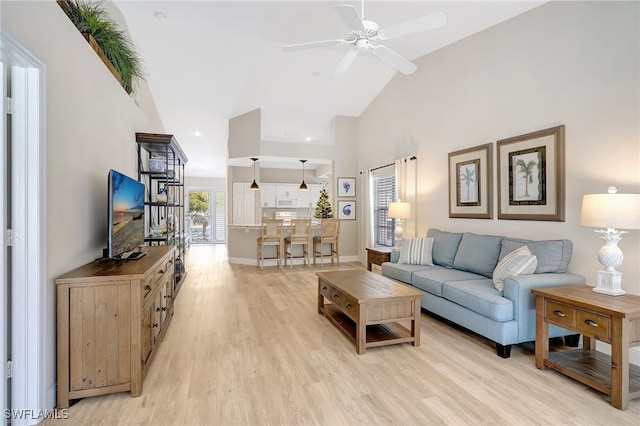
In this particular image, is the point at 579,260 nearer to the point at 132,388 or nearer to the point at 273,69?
the point at 132,388

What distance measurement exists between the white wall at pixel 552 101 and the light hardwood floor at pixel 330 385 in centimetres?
132

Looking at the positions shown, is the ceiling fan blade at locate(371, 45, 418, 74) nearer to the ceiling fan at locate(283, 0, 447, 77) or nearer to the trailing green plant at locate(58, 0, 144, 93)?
the ceiling fan at locate(283, 0, 447, 77)

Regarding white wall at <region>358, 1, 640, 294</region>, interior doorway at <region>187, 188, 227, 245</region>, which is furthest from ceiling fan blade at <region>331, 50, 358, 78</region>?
interior doorway at <region>187, 188, 227, 245</region>

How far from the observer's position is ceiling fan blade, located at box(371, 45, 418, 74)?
2.93 m

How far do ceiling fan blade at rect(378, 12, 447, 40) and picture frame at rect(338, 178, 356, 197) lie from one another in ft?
15.1

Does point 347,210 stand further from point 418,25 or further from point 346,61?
Answer: point 418,25

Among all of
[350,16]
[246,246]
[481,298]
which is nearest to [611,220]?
[481,298]

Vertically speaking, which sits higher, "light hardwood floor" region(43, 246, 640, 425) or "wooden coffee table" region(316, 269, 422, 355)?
"wooden coffee table" region(316, 269, 422, 355)

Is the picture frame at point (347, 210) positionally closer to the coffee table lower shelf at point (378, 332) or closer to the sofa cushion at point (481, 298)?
the coffee table lower shelf at point (378, 332)

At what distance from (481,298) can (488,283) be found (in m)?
0.45

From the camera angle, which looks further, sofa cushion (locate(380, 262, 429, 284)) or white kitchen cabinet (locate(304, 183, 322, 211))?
white kitchen cabinet (locate(304, 183, 322, 211))

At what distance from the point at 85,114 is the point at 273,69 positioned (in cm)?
377

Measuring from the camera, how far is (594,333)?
2078 mm

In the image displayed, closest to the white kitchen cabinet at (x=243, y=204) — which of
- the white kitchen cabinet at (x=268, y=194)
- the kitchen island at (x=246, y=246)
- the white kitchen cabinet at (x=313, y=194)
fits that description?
the white kitchen cabinet at (x=268, y=194)
